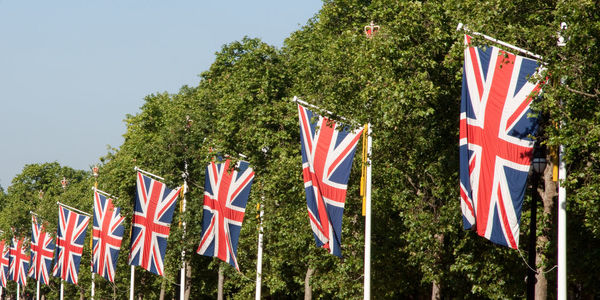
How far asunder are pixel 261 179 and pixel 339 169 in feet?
42.8

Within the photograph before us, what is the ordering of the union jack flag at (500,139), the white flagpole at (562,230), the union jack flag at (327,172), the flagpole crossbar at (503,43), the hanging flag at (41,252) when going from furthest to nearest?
1. the hanging flag at (41,252)
2. the union jack flag at (327,172)
3. the flagpole crossbar at (503,43)
4. the white flagpole at (562,230)
5. the union jack flag at (500,139)

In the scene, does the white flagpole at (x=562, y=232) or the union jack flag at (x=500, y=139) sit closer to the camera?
the union jack flag at (x=500, y=139)

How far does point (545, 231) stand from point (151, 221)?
21157 millimetres

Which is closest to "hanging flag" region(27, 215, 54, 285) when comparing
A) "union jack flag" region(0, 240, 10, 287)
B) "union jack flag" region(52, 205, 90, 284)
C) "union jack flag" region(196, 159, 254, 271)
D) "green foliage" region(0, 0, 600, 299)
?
"union jack flag" region(52, 205, 90, 284)

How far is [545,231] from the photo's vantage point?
23.2 m

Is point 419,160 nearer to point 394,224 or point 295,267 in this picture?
point 394,224

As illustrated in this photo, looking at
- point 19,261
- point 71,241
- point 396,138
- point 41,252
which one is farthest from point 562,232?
point 19,261

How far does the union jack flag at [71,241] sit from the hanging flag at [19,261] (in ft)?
53.7

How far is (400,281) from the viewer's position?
33750 millimetres

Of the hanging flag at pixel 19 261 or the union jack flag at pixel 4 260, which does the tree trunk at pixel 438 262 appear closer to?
the hanging flag at pixel 19 261

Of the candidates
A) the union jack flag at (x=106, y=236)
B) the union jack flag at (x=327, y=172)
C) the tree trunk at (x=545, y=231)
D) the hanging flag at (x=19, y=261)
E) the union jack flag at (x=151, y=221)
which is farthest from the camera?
the hanging flag at (x=19, y=261)

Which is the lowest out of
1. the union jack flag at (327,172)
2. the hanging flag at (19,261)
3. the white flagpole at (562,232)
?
the white flagpole at (562,232)

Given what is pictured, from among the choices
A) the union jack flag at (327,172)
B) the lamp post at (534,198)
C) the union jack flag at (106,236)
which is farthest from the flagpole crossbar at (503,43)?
the union jack flag at (106,236)

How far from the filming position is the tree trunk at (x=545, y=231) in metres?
21.8
